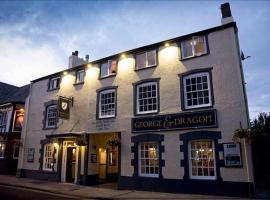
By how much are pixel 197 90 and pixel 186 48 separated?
2644mm

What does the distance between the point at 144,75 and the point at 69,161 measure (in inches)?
327

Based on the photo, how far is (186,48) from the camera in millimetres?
13766

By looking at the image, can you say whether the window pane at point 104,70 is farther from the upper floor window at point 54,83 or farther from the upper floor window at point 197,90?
the upper floor window at point 197,90

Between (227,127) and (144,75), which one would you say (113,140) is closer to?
(144,75)

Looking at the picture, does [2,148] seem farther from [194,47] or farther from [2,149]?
[194,47]

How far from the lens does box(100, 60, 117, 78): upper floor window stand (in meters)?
16.2

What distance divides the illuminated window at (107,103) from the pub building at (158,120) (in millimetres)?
69

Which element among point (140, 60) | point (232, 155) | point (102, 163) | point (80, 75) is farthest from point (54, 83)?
point (232, 155)

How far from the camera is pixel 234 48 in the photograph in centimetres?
1210

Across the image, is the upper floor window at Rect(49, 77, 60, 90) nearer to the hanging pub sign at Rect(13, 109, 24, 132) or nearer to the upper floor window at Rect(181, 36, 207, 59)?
the hanging pub sign at Rect(13, 109, 24, 132)

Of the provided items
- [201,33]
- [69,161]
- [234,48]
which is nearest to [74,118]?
[69,161]

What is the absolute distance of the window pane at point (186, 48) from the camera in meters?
13.6

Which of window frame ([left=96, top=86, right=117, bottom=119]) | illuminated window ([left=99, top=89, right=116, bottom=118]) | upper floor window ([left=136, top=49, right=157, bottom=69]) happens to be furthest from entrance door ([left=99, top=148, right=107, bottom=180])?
upper floor window ([left=136, top=49, right=157, bottom=69])

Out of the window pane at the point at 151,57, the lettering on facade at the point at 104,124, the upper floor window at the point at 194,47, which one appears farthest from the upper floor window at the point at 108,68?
the upper floor window at the point at 194,47
